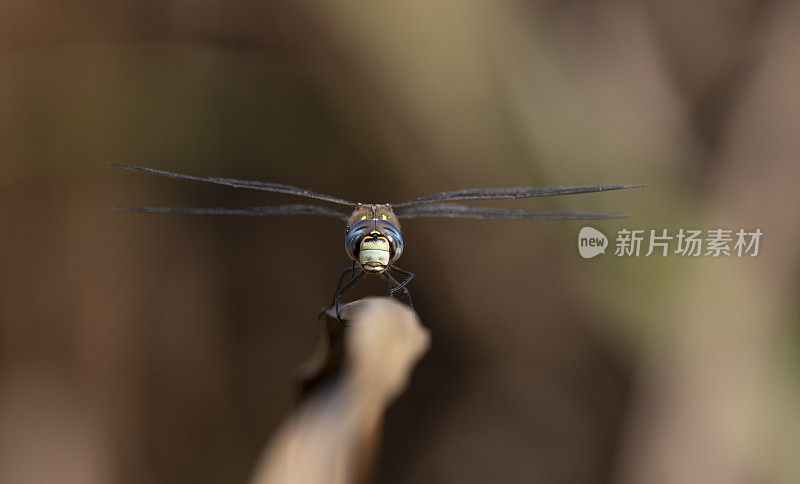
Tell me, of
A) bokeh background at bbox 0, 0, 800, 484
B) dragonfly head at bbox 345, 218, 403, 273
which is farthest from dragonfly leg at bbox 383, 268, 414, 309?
bokeh background at bbox 0, 0, 800, 484

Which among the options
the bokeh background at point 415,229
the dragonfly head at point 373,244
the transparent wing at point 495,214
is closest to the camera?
the dragonfly head at point 373,244

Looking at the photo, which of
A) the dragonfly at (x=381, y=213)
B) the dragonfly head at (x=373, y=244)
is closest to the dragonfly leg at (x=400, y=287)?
the dragonfly at (x=381, y=213)

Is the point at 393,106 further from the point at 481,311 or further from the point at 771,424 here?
the point at 771,424

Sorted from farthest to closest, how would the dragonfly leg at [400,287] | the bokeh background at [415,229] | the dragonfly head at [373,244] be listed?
the bokeh background at [415,229] → the dragonfly leg at [400,287] → the dragonfly head at [373,244]

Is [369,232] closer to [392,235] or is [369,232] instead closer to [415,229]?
[392,235]

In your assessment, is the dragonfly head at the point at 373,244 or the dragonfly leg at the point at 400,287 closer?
the dragonfly head at the point at 373,244

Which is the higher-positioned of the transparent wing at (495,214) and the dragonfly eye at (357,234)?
the transparent wing at (495,214)

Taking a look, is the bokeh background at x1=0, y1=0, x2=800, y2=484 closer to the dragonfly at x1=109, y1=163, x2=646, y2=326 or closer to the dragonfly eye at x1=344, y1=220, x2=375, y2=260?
the dragonfly at x1=109, y1=163, x2=646, y2=326

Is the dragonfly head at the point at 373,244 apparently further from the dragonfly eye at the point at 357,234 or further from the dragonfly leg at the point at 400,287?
the dragonfly leg at the point at 400,287
